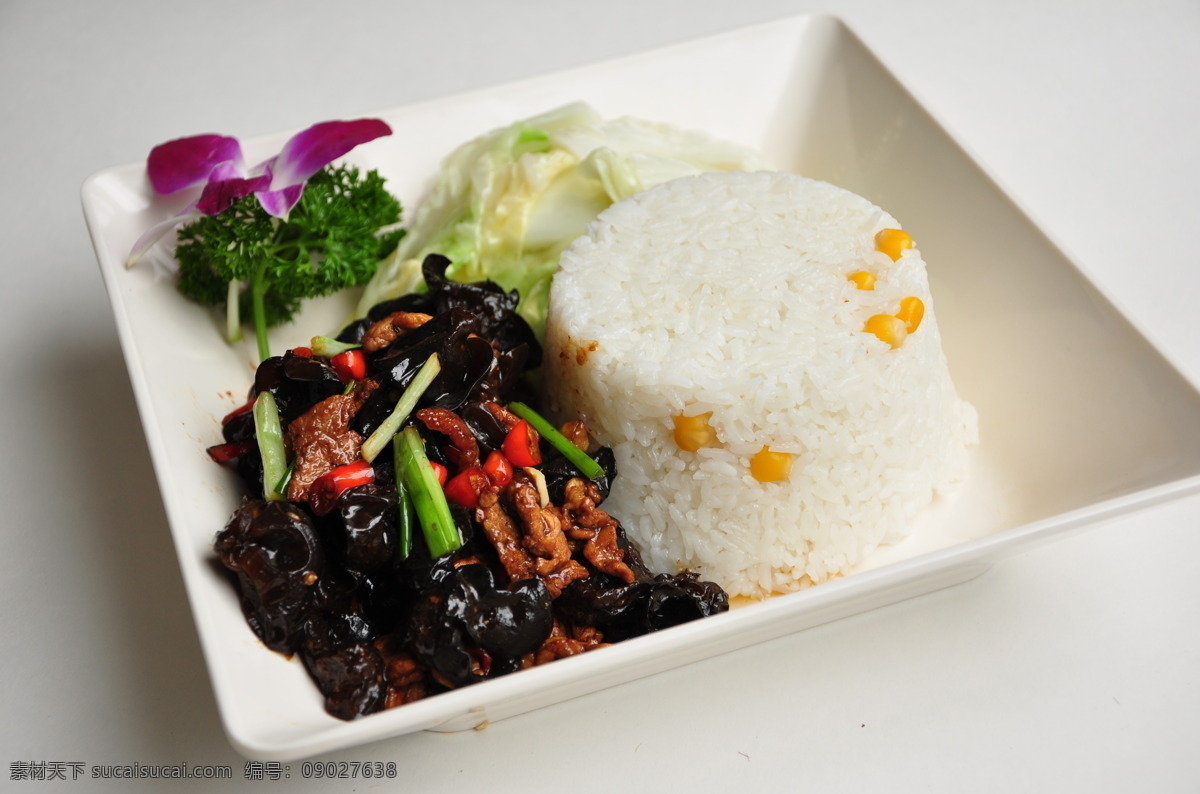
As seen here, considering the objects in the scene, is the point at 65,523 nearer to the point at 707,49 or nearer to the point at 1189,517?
the point at 707,49

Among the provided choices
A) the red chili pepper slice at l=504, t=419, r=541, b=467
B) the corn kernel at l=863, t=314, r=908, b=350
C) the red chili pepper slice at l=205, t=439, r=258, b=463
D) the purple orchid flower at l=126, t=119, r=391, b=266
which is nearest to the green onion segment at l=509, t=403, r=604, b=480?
the red chili pepper slice at l=504, t=419, r=541, b=467

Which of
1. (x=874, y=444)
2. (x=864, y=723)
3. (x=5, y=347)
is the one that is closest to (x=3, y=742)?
(x=5, y=347)

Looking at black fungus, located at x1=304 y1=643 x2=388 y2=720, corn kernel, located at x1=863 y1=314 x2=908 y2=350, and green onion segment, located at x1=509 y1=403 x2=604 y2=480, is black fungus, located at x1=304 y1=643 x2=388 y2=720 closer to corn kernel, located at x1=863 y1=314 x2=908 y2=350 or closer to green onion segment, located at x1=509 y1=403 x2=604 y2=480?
green onion segment, located at x1=509 y1=403 x2=604 y2=480

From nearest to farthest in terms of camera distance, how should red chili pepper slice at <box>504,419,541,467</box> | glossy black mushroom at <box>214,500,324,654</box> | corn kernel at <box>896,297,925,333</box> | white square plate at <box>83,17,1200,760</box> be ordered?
1. white square plate at <box>83,17,1200,760</box>
2. glossy black mushroom at <box>214,500,324,654</box>
3. red chili pepper slice at <box>504,419,541,467</box>
4. corn kernel at <box>896,297,925,333</box>

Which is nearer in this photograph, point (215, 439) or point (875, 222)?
point (215, 439)

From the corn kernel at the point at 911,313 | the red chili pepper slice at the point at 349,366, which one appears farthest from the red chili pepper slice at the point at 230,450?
the corn kernel at the point at 911,313

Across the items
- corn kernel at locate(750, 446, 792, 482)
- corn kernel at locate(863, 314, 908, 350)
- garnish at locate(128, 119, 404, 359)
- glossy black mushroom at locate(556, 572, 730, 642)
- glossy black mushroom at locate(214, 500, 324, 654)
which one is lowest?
glossy black mushroom at locate(556, 572, 730, 642)
